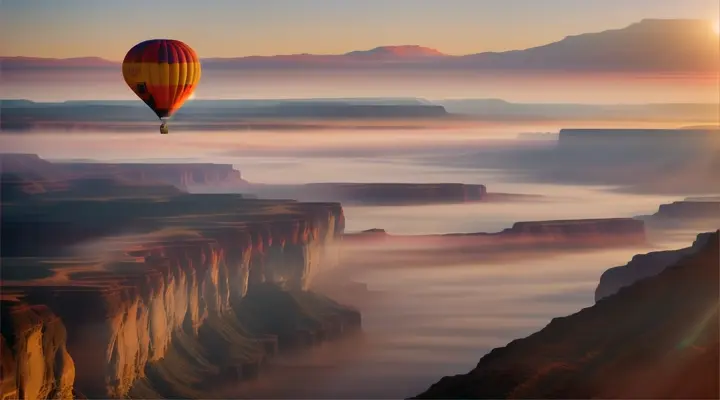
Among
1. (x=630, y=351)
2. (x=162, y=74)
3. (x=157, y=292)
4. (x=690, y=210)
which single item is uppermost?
(x=690, y=210)

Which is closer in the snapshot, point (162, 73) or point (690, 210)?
point (162, 73)

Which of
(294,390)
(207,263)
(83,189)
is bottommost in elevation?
(294,390)

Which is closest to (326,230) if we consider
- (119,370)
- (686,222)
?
(686,222)

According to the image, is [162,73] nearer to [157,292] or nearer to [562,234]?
[157,292]

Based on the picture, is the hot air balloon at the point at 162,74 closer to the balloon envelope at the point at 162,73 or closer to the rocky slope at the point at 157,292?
the balloon envelope at the point at 162,73

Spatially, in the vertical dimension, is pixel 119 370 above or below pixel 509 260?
below

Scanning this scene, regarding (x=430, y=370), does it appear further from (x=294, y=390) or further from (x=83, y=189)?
(x=83, y=189)

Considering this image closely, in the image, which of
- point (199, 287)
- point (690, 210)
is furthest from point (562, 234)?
point (199, 287)

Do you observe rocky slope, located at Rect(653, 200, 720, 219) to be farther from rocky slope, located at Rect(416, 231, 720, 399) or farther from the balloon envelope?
the balloon envelope
